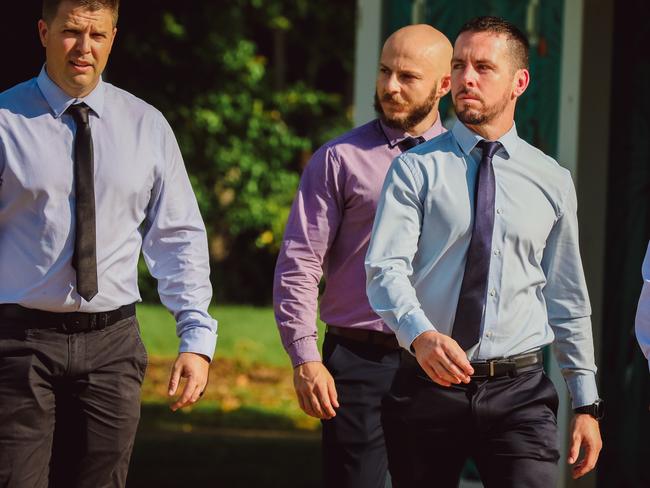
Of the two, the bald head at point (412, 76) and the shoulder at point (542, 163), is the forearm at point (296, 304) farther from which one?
the shoulder at point (542, 163)

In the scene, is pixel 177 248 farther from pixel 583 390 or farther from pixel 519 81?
pixel 583 390

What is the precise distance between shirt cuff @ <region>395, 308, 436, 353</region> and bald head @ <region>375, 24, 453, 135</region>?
1.52m

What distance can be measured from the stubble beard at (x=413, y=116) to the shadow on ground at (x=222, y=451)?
13.0 feet

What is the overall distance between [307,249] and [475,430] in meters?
1.24

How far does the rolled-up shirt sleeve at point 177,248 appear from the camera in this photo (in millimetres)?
4832

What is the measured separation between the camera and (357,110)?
26.4 feet

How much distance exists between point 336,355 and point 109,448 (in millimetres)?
1159

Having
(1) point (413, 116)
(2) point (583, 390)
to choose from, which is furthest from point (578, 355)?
(1) point (413, 116)

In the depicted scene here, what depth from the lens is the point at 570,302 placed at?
4.77 meters

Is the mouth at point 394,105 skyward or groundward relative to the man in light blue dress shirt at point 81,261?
skyward

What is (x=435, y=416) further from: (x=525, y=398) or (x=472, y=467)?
(x=472, y=467)

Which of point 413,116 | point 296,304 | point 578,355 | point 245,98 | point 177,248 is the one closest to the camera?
point 578,355

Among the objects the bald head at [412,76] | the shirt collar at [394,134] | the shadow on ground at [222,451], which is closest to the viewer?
the bald head at [412,76]

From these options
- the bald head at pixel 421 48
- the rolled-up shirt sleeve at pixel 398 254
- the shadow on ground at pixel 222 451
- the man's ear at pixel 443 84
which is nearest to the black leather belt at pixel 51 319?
the rolled-up shirt sleeve at pixel 398 254
